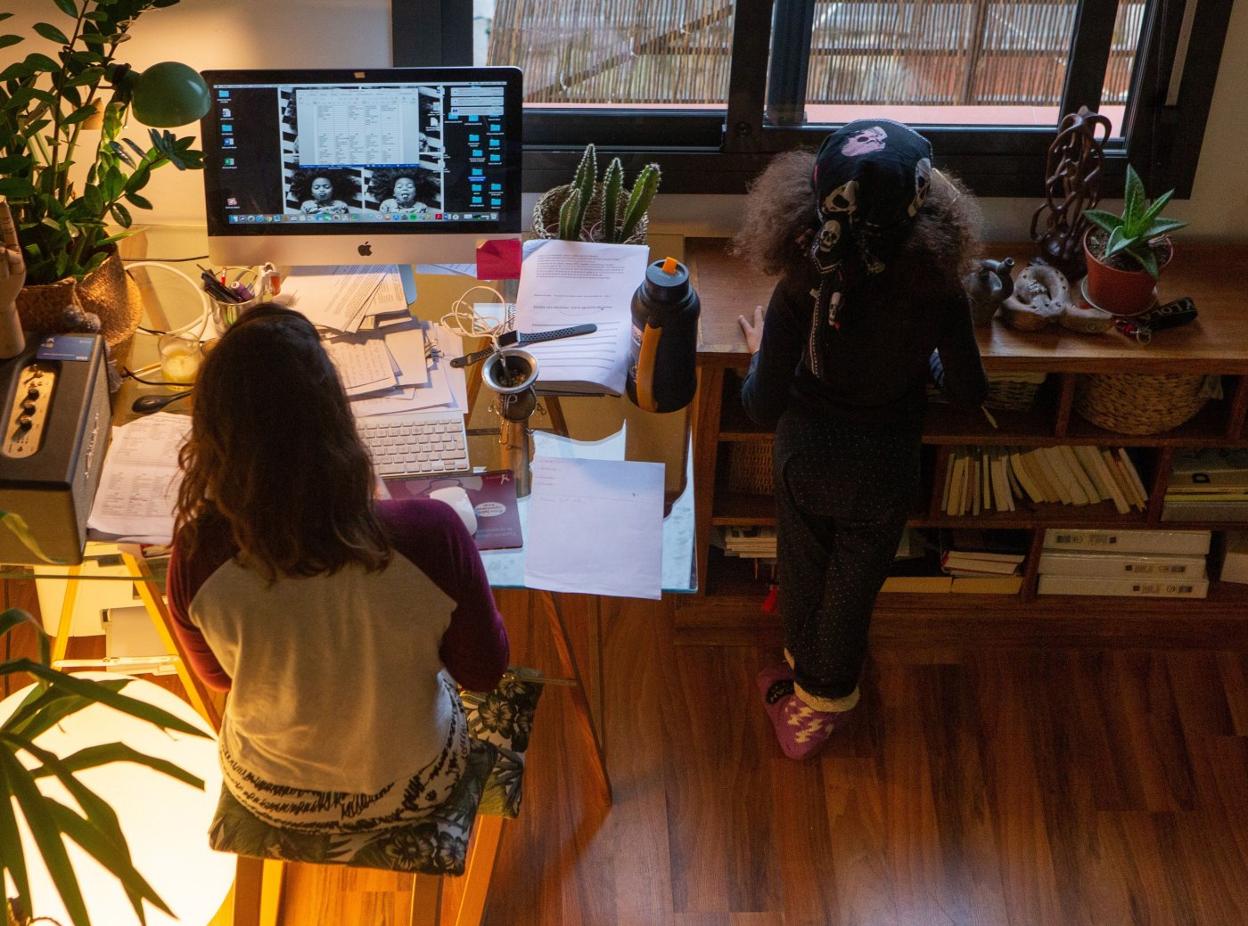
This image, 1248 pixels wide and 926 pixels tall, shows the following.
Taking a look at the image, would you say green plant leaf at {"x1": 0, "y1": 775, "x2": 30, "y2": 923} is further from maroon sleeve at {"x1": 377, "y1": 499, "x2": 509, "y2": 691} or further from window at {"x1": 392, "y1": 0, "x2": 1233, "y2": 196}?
window at {"x1": 392, "y1": 0, "x2": 1233, "y2": 196}

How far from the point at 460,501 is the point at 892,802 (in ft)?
3.57

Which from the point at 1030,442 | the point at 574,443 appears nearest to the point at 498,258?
the point at 574,443

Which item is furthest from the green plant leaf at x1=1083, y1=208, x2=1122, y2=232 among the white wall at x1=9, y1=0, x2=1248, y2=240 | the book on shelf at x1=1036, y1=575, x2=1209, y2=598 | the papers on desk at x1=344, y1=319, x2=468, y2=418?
the papers on desk at x1=344, y1=319, x2=468, y2=418

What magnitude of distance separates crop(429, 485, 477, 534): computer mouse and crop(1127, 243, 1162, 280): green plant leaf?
126 centimetres

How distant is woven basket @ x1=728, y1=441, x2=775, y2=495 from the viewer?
2535 millimetres

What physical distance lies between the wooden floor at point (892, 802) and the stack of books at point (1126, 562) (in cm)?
15

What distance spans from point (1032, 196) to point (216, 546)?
72.2 inches

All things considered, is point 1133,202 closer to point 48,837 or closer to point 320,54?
point 320,54

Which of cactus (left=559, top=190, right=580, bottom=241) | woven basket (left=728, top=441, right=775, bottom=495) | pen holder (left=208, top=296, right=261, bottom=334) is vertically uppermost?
cactus (left=559, top=190, right=580, bottom=241)

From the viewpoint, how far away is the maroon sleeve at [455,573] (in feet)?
4.92

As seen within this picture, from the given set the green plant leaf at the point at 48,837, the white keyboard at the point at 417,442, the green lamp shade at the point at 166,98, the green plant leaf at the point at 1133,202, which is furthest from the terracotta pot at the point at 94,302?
the green plant leaf at the point at 1133,202

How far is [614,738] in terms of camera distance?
2.53 meters

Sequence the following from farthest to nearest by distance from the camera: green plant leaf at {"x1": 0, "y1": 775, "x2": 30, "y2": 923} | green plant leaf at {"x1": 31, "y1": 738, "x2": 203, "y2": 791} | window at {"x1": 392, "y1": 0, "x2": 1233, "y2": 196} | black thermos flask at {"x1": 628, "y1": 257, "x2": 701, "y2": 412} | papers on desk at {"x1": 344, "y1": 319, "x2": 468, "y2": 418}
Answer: window at {"x1": 392, "y1": 0, "x2": 1233, "y2": 196} < papers on desk at {"x1": 344, "y1": 319, "x2": 468, "y2": 418} < black thermos flask at {"x1": 628, "y1": 257, "x2": 701, "y2": 412} < green plant leaf at {"x1": 31, "y1": 738, "x2": 203, "y2": 791} < green plant leaf at {"x1": 0, "y1": 775, "x2": 30, "y2": 923}

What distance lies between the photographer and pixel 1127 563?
8.71 feet
